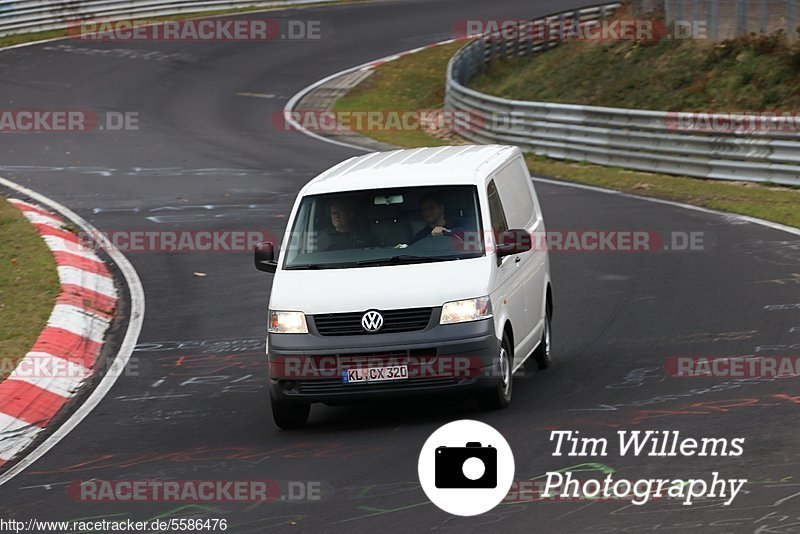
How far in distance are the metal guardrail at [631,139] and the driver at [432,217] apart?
41.8 feet

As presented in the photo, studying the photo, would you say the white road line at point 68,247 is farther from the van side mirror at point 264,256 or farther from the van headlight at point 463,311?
the van headlight at point 463,311

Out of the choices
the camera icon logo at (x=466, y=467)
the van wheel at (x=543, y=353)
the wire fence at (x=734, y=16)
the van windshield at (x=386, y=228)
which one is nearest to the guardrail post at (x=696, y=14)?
the wire fence at (x=734, y=16)

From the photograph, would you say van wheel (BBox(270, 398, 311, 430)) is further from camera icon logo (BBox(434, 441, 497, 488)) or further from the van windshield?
camera icon logo (BBox(434, 441, 497, 488))

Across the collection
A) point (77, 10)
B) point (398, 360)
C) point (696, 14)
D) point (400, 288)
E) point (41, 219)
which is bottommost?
point (77, 10)

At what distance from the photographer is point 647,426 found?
9.16 m

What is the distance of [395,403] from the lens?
1073 centimetres

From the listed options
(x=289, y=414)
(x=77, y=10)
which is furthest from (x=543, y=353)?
(x=77, y=10)

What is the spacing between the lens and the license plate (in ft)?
31.5

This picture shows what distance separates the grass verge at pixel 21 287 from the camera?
1297 centimetres

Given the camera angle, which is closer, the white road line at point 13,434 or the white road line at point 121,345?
the white road line at point 121,345

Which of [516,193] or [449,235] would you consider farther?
[516,193]

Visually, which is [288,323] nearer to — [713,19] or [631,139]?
[631,139]

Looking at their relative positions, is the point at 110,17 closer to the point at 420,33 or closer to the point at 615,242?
the point at 420,33

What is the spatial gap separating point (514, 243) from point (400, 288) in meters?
1.02
